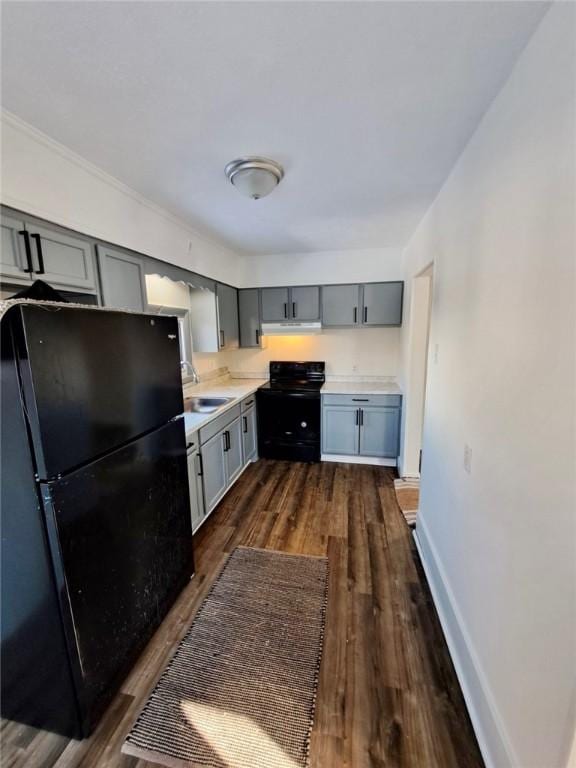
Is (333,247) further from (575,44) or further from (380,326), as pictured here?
(575,44)

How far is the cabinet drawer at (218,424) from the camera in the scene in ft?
8.36

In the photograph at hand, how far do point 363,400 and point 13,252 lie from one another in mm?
3170

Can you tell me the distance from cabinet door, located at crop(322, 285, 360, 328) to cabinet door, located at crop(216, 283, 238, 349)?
112cm

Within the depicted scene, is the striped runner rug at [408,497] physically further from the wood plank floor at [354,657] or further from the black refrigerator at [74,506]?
the black refrigerator at [74,506]

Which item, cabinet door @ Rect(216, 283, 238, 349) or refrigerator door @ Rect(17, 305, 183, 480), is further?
cabinet door @ Rect(216, 283, 238, 349)

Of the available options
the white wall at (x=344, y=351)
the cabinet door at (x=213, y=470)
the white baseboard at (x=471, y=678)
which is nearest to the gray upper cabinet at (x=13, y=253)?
the cabinet door at (x=213, y=470)

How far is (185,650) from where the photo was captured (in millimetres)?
1620

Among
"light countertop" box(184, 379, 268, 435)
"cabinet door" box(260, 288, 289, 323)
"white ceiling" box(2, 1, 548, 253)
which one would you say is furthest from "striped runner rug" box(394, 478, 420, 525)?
"white ceiling" box(2, 1, 548, 253)

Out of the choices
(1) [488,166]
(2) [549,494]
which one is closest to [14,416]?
(2) [549,494]

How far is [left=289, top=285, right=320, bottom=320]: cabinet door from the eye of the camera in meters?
3.88

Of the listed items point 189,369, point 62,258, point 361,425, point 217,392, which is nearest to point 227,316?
point 217,392

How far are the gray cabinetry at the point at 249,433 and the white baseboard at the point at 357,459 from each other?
2.81 feet

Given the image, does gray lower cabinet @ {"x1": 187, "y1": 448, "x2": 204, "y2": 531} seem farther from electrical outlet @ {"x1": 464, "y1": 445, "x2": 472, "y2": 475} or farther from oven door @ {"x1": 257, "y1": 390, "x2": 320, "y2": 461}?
electrical outlet @ {"x1": 464, "y1": 445, "x2": 472, "y2": 475}

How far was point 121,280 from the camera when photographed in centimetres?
200
